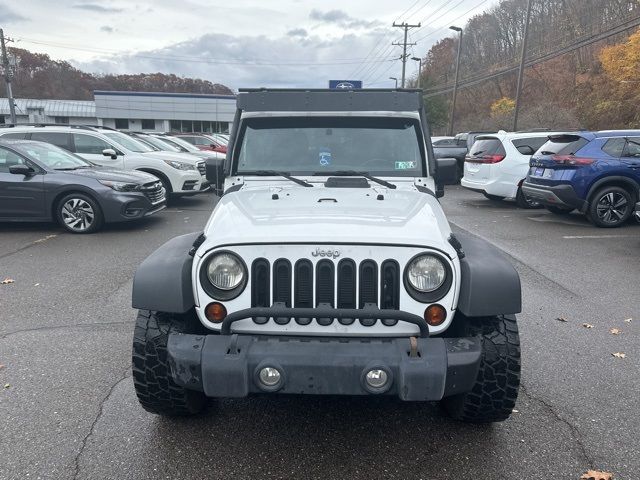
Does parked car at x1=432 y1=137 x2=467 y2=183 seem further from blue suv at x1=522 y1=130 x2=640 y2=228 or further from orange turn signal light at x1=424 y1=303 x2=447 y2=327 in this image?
orange turn signal light at x1=424 y1=303 x2=447 y2=327

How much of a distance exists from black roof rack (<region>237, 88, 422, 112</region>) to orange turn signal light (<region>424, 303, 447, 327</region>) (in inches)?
78.3

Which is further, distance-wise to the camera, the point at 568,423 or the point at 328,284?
the point at 568,423

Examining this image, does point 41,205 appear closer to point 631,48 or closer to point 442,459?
point 442,459

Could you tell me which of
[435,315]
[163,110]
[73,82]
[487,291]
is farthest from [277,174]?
[73,82]

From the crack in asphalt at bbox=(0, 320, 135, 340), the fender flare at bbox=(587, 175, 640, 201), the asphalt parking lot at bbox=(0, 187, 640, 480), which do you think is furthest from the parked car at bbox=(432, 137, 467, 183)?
the crack in asphalt at bbox=(0, 320, 135, 340)

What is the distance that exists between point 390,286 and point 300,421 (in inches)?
44.6

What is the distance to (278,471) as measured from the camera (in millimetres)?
2713

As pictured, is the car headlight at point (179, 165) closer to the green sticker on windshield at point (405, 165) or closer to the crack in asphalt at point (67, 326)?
the crack in asphalt at point (67, 326)

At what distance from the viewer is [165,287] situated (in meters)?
2.67

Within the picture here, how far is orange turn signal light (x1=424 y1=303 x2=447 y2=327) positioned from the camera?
2619 millimetres

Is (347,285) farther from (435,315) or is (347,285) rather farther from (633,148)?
(633,148)

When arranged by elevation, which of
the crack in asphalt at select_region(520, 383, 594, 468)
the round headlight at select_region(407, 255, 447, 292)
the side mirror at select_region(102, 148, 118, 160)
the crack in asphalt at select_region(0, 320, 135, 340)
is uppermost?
the side mirror at select_region(102, 148, 118, 160)

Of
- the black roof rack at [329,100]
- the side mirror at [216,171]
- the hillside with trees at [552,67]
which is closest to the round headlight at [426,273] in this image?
the black roof rack at [329,100]

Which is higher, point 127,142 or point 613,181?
point 127,142
